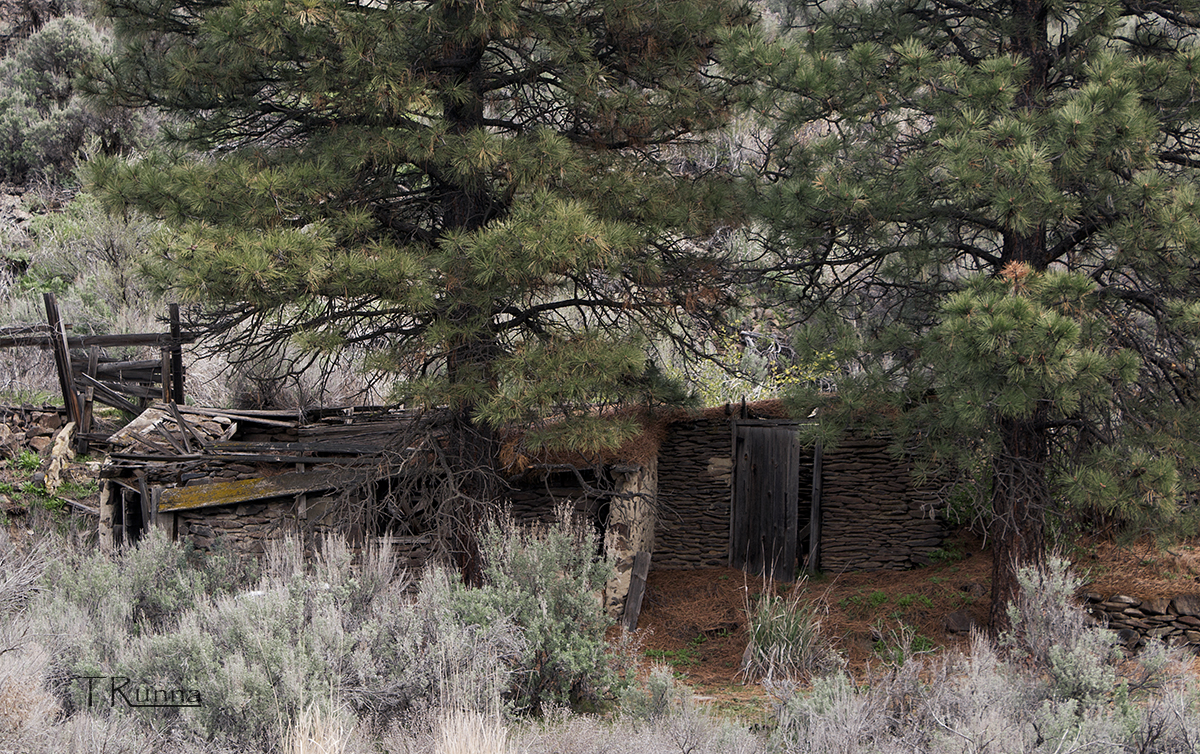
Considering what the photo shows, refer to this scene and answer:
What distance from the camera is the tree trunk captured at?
6977 millimetres

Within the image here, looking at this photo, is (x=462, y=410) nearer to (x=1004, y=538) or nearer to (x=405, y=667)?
(x=405, y=667)

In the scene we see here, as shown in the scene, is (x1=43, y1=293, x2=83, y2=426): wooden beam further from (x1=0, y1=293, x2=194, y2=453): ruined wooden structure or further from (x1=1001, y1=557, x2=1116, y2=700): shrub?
(x1=1001, y1=557, x2=1116, y2=700): shrub

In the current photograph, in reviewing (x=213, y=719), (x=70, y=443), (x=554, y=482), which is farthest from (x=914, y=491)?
(x=70, y=443)

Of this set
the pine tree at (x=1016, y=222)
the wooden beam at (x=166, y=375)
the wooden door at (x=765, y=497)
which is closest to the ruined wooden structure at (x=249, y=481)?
the wooden beam at (x=166, y=375)

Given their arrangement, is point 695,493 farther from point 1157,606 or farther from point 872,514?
point 1157,606

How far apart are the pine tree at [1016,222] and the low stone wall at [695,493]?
335 cm

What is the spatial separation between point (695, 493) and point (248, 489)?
4925mm

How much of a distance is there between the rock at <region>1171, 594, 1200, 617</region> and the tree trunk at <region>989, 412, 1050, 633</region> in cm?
134

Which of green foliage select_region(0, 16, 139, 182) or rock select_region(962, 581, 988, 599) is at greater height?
green foliage select_region(0, 16, 139, 182)

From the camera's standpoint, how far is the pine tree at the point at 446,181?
22.1ft

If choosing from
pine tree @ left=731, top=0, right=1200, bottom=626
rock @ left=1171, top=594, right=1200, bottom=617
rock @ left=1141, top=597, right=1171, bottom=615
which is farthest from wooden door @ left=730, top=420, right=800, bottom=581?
rock @ left=1171, top=594, right=1200, bottom=617

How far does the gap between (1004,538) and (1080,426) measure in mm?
1082

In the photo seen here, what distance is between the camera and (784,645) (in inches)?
295

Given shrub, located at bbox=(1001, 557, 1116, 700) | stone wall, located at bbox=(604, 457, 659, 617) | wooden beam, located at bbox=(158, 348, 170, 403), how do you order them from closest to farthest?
shrub, located at bbox=(1001, 557, 1116, 700) → stone wall, located at bbox=(604, 457, 659, 617) → wooden beam, located at bbox=(158, 348, 170, 403)
